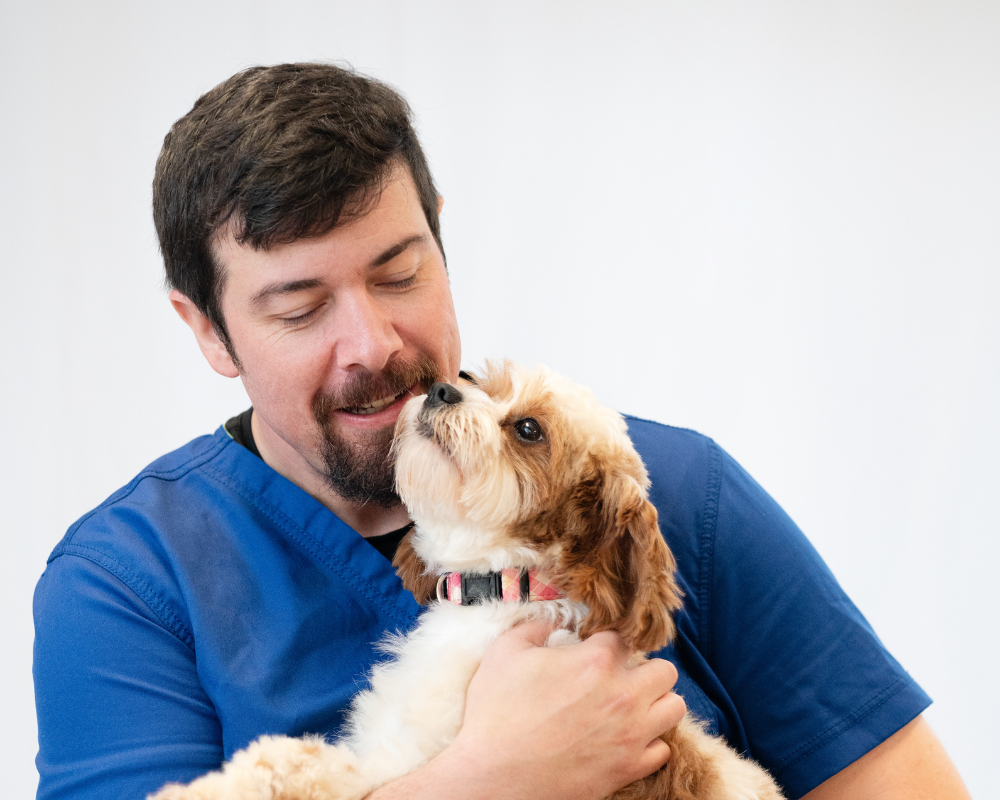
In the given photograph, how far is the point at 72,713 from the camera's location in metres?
1.69

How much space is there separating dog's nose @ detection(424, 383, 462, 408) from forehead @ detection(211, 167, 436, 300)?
0.91ft

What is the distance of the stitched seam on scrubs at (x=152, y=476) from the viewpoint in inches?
78.4

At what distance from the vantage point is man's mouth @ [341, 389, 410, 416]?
1.88 m

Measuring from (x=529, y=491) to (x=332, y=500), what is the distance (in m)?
0.60

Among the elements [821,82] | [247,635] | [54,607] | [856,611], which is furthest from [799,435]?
[54,607]

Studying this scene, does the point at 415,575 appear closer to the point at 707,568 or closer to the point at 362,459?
the point at 362,459

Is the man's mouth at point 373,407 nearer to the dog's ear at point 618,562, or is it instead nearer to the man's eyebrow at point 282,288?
the man's eyebrow at point 282,288

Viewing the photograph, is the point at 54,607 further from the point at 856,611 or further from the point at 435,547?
the point at 856,611

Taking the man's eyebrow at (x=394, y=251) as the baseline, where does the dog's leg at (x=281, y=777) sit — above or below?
below

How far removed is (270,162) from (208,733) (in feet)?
3.71

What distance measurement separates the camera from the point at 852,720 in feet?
5.96

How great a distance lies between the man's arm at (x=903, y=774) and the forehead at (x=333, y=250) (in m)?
1.41

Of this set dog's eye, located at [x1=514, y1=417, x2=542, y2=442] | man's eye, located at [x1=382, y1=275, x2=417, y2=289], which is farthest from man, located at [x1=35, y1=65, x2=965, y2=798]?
dog's eye, located at [x1=514, y1=417, x2=542, y2=442]

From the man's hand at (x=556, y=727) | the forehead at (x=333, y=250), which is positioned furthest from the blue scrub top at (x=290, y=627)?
the forehead at (x=333, y=250)
